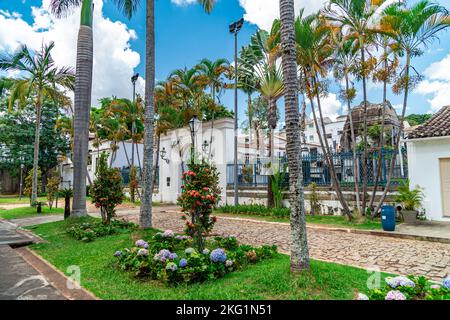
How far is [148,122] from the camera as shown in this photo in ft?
25.8

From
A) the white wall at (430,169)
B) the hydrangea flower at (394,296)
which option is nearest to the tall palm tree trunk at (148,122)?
the hydrangea flower at (394,296)

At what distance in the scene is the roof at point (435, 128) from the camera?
32.0 ft

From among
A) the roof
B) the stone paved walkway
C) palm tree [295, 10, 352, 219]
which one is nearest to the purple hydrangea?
the stone paved walkway

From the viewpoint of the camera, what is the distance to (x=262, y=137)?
24.8 m

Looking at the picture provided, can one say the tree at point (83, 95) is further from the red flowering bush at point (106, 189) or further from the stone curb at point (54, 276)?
the stone curb at point (54, 276)

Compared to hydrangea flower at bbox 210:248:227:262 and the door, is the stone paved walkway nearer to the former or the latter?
hydrangea flower at bbox 210:248:227:262

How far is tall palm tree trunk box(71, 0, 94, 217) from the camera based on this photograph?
1009cm

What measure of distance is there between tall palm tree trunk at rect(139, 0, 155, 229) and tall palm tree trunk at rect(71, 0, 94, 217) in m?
3.66

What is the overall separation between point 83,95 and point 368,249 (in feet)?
34.8

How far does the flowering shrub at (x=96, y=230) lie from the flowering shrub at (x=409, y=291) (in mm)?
6972

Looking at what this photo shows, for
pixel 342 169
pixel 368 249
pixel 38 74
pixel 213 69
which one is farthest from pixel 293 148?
pixel 38 74

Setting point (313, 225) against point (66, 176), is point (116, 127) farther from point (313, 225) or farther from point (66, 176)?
point (66, 176)

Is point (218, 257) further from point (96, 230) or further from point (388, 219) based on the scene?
point (388, 219)
